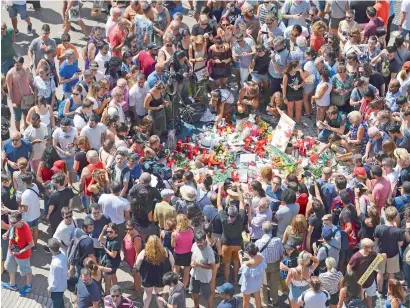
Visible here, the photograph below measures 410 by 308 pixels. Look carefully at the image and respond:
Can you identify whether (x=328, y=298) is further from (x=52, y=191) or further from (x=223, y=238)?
(x=52, y=191)

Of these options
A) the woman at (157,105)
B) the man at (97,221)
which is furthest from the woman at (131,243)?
the woman at (157,105)

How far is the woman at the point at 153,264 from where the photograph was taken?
13766 millimetres

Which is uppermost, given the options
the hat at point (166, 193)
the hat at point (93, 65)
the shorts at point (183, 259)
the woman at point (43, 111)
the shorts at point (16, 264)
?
the hat at point (93, 65)

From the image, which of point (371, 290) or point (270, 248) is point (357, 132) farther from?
point (270, 248)

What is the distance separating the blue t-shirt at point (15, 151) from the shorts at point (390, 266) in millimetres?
5943

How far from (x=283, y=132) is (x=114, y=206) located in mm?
4337

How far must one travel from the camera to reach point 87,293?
1366cm

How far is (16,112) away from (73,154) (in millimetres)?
2222

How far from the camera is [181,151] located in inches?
703

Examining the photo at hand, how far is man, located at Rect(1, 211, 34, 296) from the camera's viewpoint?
568 inches

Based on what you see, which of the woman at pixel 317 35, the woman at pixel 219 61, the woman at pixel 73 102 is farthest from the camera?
the woman at pixel 317 35

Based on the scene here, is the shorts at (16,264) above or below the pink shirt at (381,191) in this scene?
below

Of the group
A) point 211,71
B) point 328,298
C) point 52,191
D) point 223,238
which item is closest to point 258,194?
point 223,238

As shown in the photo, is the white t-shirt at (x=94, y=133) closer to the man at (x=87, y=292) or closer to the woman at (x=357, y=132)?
A: the man at (x=87, y=292)
